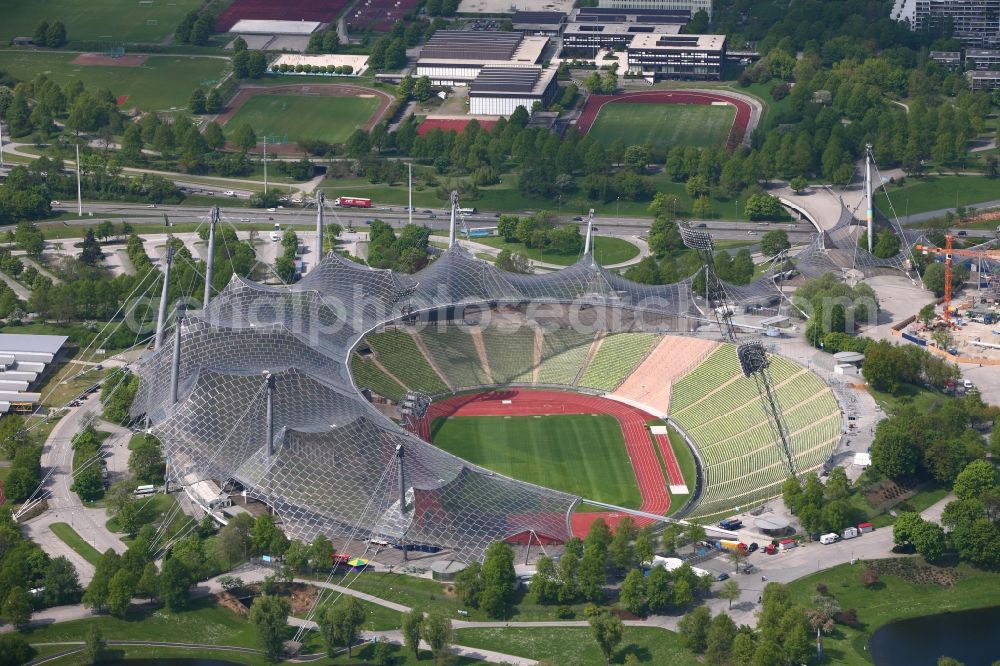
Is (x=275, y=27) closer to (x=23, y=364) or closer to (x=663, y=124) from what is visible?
(x=663, y=124)

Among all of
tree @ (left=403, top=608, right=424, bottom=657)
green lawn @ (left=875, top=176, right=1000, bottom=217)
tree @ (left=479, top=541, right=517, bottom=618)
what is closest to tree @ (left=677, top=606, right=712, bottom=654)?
tree @ (left=479, top=541, right=517, bottom=618)

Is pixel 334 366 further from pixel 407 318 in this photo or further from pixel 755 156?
pixel 755 156

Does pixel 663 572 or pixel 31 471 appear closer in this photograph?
pixel 663 572

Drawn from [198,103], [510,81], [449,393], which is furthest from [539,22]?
[449,393]

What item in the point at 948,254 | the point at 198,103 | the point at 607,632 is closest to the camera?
the point at 607,632

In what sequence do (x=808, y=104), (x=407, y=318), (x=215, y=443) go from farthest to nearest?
1. (x=808, y=104)
2. (x=407, y=318)
3. (x=215, y=443)

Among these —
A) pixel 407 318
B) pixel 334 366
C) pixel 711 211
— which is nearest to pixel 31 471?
pixel 334 366

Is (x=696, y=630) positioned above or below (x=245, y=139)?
below
